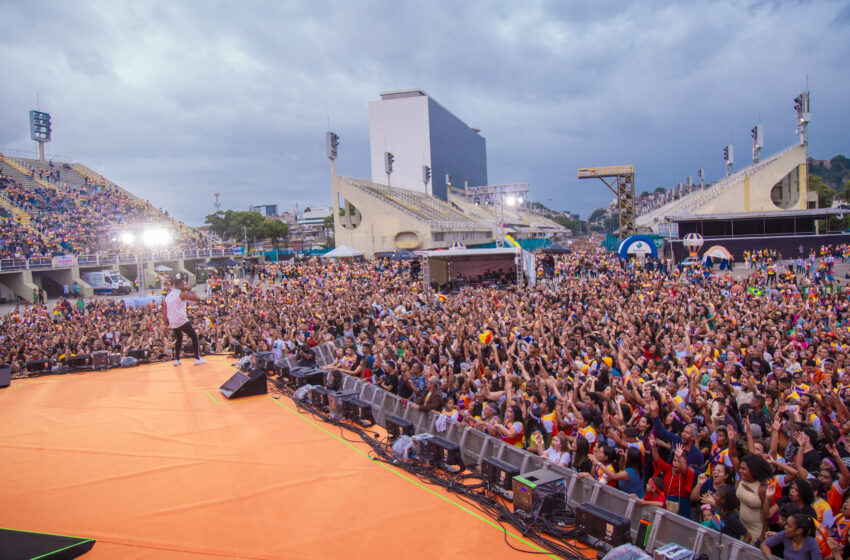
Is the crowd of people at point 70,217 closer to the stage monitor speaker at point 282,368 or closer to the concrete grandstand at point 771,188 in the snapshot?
the stage monitor speaker at point 282,368

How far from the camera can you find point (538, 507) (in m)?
4.77

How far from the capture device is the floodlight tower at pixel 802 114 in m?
34.8

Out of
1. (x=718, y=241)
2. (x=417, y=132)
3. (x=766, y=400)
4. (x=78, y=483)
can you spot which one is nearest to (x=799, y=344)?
(x=766, y=400)

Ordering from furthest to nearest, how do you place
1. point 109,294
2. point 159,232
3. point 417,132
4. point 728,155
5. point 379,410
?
point 417,132
point 728,155
point 159,232
point 109,294
point 379,410

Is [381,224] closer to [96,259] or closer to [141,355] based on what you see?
[96,259]

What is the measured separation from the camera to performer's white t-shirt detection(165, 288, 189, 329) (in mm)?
9422

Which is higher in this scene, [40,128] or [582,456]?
[40,128]

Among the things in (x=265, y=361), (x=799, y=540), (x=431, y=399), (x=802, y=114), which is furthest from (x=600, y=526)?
(x=802, y=114)

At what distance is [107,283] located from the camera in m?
31.1

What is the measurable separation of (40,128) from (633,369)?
191ft

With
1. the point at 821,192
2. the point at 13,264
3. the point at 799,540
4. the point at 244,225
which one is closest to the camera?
the point at 799,540

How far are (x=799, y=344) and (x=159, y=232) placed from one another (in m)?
40.0

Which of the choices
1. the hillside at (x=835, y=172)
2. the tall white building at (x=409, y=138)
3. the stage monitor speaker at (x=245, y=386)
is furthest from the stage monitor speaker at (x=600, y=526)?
the hillside at (x=835, y=172)

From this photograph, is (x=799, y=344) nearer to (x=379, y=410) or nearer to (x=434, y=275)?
(x=379, y=410)
